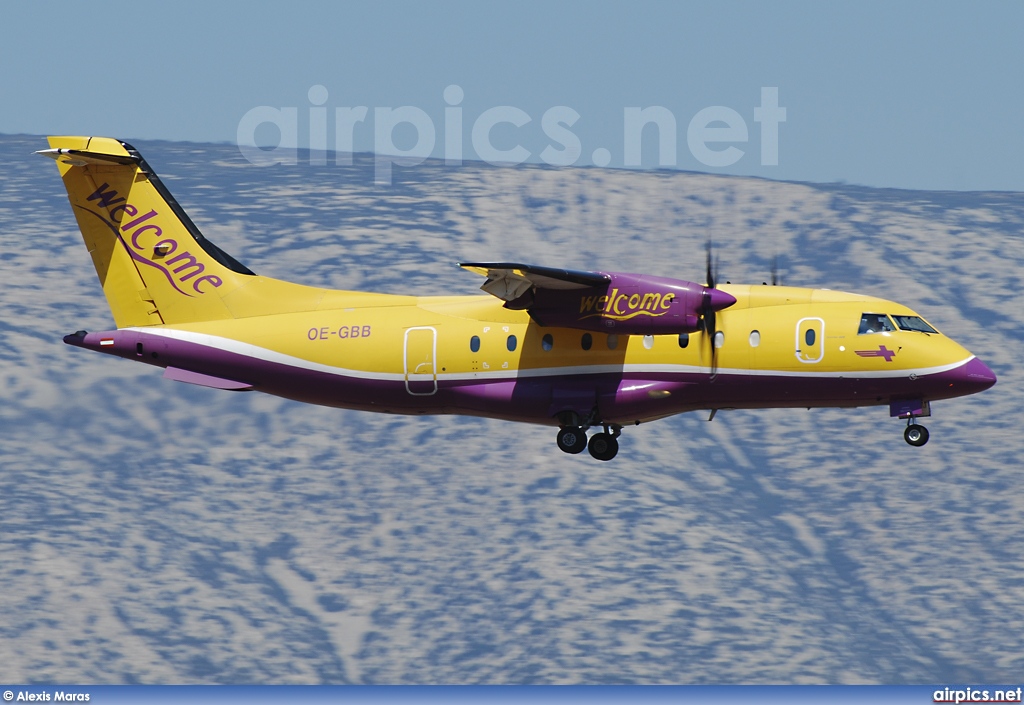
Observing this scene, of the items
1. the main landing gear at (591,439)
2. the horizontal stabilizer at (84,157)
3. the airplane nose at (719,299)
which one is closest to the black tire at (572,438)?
the main landing gear at (591,439)

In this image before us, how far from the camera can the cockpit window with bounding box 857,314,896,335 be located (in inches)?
1300

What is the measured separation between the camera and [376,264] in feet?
437

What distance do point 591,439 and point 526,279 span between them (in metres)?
4.34

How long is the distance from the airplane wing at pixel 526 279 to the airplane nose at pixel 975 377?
8.06 m

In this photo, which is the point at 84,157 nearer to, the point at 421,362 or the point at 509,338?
the point at 421,362

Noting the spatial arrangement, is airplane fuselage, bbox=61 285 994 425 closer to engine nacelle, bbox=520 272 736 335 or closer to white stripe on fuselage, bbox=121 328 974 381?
white stripe on fuselage, bbox=121 328 974 381

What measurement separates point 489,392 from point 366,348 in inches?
125

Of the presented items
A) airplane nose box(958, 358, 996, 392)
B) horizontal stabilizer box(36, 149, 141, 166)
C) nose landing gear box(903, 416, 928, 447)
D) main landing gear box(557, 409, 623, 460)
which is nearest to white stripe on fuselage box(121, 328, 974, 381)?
airplane nose box(958, 358, 996, 392)

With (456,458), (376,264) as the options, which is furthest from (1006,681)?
(376,264)

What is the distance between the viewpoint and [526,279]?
1321 inches

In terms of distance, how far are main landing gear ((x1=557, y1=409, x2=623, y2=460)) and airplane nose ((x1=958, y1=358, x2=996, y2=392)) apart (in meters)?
7.86

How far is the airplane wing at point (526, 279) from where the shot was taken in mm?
32625

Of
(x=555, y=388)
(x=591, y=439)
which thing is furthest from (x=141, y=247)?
(x=591, y=439)

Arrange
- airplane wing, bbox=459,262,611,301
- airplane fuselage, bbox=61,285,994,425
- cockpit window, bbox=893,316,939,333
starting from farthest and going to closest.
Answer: cockpit window, bbox=893,316,939,333
airplane fuselage, bbox=61,285,994,425
airplane wing, bbox=459,262,611,301
